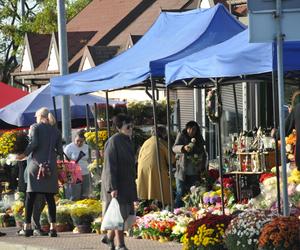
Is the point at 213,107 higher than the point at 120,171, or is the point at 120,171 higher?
the point at 213,107

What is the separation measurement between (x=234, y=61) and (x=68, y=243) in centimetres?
383

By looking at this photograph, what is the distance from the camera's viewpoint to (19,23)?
5228 centimetres

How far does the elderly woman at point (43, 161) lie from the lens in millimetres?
15266

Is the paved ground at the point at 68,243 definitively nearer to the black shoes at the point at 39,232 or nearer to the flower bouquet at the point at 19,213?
the black shoes at the point at 39,232

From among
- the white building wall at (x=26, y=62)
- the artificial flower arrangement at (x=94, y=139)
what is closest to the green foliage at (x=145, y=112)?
the artificial flower arrangement at (x=94, y=139)

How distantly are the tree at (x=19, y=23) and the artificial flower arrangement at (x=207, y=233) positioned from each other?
121 feet

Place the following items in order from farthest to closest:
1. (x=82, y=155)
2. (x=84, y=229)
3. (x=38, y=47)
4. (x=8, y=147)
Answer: (x=38, y=47), (x=82, y=155), (x=8, y=147), (x=84, y=229)

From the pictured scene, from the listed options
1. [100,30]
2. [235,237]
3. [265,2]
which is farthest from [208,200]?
[100,30]

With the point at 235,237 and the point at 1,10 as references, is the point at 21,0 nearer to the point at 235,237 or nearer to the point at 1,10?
the point at 1,10

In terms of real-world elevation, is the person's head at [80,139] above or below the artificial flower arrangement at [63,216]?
above

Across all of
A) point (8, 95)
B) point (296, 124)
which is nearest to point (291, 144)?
point (296, 124)

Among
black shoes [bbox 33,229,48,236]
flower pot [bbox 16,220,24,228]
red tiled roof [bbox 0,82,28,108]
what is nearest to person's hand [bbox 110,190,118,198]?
black shoes [bbox 33,229,48,236]

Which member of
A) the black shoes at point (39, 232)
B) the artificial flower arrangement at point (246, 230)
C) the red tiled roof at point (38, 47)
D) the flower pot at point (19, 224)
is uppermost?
the red tiled roof at point (38, 47)

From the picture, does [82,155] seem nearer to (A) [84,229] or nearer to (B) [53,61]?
(A) [84,229]
